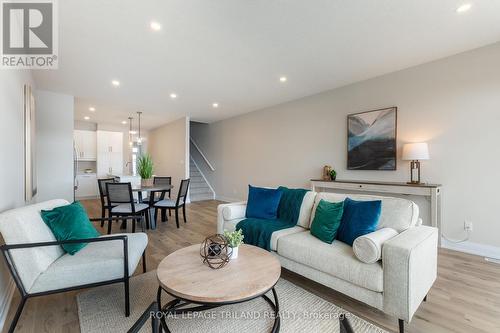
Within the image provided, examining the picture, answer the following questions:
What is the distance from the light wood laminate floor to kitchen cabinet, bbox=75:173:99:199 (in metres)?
6.23

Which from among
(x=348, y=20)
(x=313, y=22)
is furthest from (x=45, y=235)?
(x=348, y=20)

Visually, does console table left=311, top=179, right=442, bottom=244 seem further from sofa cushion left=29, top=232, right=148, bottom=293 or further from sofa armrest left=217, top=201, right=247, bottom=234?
sofa cushion left=29, top=232, right=148, bottom=293

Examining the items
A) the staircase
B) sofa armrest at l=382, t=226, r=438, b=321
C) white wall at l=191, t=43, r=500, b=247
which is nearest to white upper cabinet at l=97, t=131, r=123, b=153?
the staircase

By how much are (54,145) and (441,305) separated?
21.3ft

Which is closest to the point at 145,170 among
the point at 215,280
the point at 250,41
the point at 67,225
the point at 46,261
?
the point at 67,225

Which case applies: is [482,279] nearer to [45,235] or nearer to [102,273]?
[102,273]

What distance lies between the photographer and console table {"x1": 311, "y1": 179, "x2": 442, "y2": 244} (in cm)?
315

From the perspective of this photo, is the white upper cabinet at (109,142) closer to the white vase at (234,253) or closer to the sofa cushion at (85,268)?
the sofa cushion at (85,268)

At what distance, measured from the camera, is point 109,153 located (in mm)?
7961

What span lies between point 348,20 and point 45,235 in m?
3.39

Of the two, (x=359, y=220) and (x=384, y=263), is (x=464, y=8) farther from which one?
(x=384, y=263)
